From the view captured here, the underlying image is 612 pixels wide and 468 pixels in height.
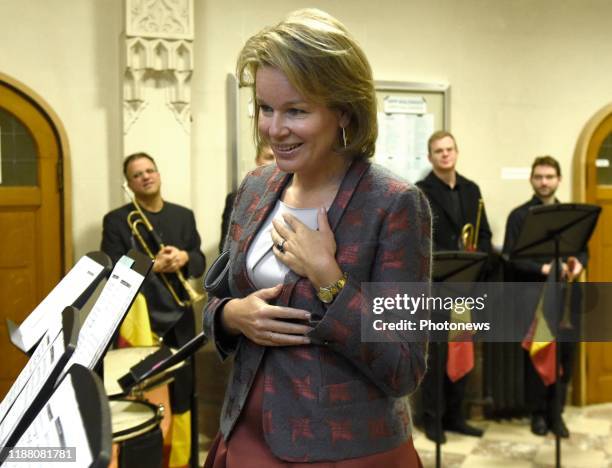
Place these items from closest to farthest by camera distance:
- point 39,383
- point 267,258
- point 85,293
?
point 39,383 → point 267,258 → point 85,293

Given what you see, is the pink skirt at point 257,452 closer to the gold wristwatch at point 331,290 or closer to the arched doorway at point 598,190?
the gold wristwatch at point 331,290

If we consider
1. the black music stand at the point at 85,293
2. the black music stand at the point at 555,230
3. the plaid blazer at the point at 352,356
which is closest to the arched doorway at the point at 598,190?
the black music stand at the point at 555,230

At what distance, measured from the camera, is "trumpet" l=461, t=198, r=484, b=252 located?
15.0 feet

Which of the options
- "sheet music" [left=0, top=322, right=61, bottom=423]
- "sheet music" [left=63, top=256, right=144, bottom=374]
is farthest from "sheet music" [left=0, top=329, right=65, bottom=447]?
"sheet music" [left=63, top=256, right=144, bottom=374]

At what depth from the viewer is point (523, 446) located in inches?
173

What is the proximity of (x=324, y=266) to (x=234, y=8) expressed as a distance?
Answer: 3685 millimetres

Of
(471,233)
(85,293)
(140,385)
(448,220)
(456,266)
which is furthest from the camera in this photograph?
(471,233)

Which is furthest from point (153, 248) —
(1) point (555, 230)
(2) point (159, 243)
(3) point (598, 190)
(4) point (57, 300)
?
(3) point (598, 190)

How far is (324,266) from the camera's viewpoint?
114cm

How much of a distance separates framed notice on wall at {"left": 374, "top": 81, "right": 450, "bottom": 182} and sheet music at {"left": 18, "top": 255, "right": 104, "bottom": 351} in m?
3.36

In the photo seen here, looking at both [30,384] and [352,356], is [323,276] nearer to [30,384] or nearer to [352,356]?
[352,356]

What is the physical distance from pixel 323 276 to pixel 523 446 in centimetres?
371

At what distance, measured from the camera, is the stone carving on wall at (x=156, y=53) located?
161 inches

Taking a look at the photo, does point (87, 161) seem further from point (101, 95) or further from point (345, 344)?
point (345, 344)
